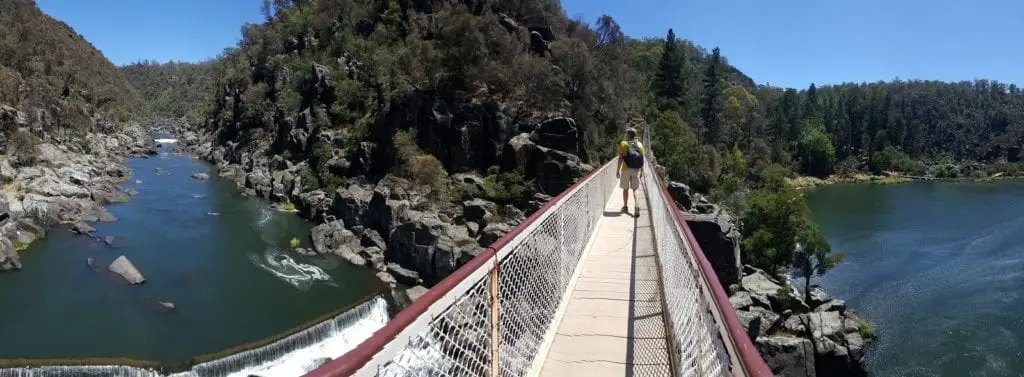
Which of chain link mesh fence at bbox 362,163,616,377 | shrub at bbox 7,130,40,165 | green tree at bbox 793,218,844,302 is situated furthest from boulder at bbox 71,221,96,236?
green tree at bbox 793,218,844,302

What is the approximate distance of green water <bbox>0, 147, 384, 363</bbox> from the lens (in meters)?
15.2

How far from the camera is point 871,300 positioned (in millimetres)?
27391

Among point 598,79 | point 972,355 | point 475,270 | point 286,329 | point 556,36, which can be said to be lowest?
point 972,355

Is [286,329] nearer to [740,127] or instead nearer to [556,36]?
[556,36]

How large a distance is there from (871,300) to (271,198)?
34.0 meters

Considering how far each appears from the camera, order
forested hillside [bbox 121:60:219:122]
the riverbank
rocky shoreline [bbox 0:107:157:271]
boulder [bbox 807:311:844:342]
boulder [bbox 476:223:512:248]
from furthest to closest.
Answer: forested hillside [bbox 121:60:219:122] < the riverbank < rocky shoreline [bbox 0:107:157:271] < boulder [bbox 476:223:512:248] < boulder [bbox 807:311:844:342]

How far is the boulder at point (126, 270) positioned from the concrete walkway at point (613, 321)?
59.4 feet

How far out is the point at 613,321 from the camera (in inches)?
187

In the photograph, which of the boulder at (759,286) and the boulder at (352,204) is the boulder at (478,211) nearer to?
the boulder at (352,204)

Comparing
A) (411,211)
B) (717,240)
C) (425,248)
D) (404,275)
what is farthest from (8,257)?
(717,240)

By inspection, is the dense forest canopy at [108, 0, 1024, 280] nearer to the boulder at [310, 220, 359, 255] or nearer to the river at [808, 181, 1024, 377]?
the river at [808, 181, 1024, 377]

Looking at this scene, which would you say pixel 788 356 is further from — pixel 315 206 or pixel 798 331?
pixel 315 206

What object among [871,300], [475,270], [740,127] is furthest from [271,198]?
[740,127]

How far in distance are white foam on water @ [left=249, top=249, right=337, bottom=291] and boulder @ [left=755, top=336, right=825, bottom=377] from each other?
50.2 ft
